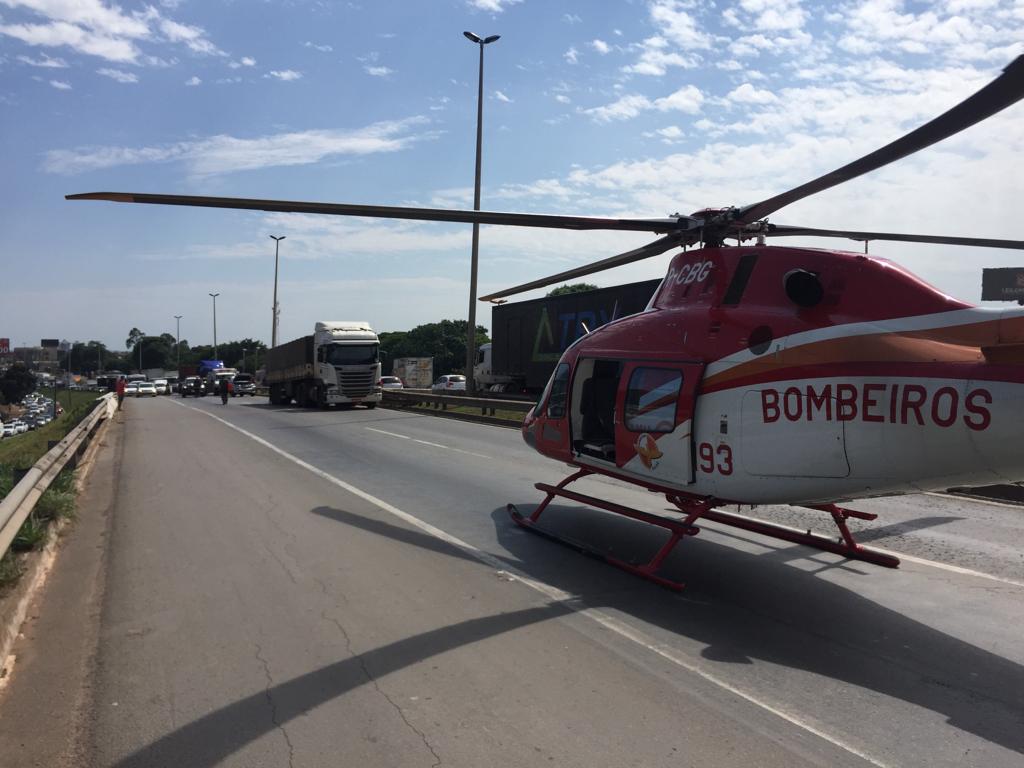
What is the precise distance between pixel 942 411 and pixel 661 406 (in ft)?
7.38

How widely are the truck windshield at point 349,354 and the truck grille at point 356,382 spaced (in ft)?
1.30

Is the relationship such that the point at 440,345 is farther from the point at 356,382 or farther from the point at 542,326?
the point at 542,326

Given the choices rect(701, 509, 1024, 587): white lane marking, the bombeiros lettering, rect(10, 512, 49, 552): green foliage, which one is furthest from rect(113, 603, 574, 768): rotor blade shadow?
rect(701, 509, 1024, 587): white lane marking

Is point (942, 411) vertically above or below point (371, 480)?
above

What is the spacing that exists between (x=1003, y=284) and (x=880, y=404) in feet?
77.9

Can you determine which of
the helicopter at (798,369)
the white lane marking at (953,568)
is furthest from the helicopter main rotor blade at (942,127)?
the white lane marking at (953,568)

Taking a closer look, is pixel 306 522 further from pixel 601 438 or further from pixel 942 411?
pixel 942 411

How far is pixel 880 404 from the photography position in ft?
16.3

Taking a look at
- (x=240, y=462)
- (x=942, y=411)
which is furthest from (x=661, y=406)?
(x=240, y=462)

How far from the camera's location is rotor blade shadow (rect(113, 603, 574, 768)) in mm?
3564

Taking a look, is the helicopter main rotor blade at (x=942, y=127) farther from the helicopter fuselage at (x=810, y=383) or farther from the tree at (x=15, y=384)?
the tree at (x=15, y=384)

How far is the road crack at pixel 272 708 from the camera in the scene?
3545 millimetres

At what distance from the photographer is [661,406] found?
21.2 ft

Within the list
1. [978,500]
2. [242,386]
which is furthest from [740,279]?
[242,386]
